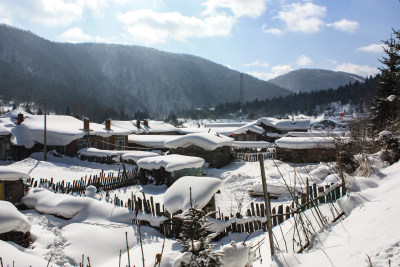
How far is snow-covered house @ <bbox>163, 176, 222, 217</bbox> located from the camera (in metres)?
7.58

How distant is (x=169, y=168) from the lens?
14703mm

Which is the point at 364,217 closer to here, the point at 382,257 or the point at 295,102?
the point at 382,257

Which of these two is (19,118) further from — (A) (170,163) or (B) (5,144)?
(A) (170,163)

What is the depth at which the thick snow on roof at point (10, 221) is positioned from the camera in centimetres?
704

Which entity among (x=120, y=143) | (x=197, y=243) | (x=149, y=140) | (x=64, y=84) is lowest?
(x=120, y=143)

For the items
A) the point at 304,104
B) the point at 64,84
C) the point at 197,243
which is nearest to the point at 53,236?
the point at 197,243

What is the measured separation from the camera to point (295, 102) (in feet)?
373

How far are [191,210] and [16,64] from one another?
189 m

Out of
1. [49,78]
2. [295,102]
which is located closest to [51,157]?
[295,102]

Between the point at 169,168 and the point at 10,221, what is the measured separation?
841 cm

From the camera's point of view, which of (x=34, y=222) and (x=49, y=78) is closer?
(x=34, y=222)

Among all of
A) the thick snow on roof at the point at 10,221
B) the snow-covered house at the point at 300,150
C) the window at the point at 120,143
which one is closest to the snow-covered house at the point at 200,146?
the snow-covered house at the point at 300,150

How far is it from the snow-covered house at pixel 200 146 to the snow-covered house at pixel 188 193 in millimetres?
12693

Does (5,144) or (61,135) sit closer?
(5,144)
